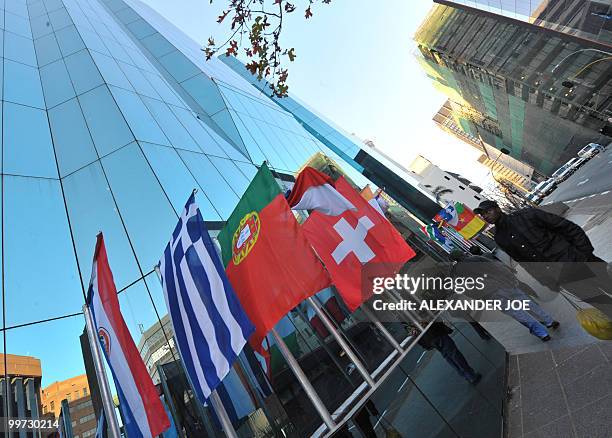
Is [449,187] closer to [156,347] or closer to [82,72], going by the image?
[82,72]

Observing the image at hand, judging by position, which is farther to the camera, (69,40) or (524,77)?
(524,77)

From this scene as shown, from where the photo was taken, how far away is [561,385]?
157 inches

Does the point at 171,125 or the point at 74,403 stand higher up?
the point at 171,125

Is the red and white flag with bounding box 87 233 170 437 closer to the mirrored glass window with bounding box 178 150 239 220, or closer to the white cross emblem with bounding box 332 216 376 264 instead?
the white cross emblem with bounding box 332 216 376 264

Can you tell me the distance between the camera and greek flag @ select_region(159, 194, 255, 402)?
141 inches

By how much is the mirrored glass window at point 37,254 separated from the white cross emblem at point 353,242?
390 cm

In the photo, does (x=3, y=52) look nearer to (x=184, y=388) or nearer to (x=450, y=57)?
(x=184, y=388)

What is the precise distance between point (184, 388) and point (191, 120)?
8336 millimetres

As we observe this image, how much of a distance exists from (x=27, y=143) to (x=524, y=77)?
46.9 meters

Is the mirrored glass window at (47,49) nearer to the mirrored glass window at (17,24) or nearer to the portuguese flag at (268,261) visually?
the mirrored glass window at (17,24)

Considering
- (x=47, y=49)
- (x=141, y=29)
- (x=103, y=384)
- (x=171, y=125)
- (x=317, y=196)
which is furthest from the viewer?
(x=141, y=29)

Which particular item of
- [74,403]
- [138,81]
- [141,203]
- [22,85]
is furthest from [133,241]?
[138,81]

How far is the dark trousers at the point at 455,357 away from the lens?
5579mm

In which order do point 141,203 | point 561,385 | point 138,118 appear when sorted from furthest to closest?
1. point 138,118
2. point 141,203
3. point 561,385
